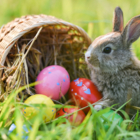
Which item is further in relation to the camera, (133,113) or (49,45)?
(49,45)

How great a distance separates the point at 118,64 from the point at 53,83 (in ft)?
2.53

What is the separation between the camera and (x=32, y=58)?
9.00ft

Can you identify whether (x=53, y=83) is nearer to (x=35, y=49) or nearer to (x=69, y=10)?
(x=35, y=49)

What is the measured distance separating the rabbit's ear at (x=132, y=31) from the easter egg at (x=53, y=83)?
2.74 feet

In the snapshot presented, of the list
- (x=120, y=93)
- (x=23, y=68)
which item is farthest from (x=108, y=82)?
(x=23, y=68)

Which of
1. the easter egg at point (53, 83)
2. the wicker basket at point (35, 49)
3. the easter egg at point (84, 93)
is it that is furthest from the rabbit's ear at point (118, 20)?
the easter egg at point (53, 83)

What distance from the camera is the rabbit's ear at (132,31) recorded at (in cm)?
226

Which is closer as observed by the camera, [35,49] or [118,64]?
[118,64]

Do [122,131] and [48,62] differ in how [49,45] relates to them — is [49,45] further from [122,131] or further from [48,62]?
[122,131]

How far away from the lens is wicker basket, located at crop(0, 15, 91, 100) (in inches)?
82.6

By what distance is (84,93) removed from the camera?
2332 millimetres

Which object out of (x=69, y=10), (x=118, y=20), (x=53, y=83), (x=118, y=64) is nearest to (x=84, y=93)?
(x=53, y=83)

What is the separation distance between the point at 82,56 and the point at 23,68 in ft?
3.37

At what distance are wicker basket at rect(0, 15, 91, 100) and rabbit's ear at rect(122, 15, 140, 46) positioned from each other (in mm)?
596
